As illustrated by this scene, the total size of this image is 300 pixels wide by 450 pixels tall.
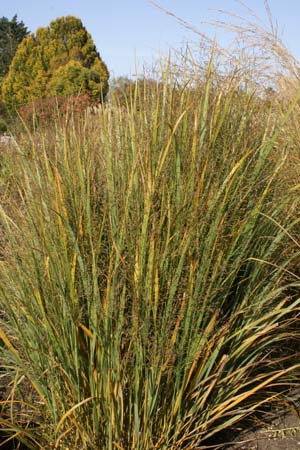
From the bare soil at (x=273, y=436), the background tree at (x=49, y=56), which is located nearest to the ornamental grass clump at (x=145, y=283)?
the bare soil at (x=273, y=436)

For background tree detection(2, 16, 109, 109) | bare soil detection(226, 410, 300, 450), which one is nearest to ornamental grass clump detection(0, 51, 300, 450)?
bare soil detection(226, 410, 300, 450)

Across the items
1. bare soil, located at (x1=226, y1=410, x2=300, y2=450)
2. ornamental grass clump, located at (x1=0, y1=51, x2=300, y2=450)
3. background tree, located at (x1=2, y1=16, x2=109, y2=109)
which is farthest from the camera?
background tree, located at (x1=2, y1=16, x2=109, y2=109)

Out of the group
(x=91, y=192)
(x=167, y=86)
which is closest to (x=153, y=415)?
(x=91, y=192)

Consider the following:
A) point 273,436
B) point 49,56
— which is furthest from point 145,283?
point 49,56

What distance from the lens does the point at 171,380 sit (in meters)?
2.19

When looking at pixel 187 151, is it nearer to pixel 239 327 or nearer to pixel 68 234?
pixel 68 234

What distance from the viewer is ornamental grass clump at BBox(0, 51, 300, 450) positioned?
2.10 metres

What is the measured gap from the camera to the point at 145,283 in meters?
2.10

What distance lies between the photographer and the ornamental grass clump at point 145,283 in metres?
2.10

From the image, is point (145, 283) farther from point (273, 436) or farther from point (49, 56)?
point (49, 56)

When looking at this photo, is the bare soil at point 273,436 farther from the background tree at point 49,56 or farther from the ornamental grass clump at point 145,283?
the background tree at point 49,56

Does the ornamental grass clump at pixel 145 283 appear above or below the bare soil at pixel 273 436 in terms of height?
above

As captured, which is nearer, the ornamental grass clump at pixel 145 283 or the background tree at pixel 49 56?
the ornamental grass clump at pixel 145 283

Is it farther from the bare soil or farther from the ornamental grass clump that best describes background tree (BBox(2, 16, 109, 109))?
the bare soil
